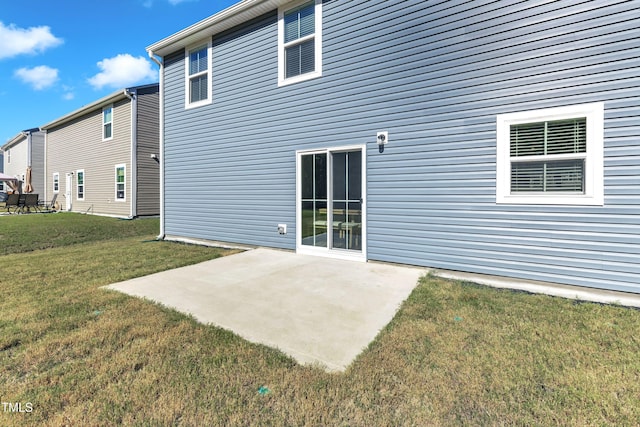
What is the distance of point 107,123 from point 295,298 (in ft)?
48.9

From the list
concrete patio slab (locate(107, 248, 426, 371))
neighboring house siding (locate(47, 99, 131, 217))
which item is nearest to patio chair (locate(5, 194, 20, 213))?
neighboring house siding (locate(47, 99, 131, 217))

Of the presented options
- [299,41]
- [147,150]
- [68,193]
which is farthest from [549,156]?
[68,193]

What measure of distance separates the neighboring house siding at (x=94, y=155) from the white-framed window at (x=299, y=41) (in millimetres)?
9792

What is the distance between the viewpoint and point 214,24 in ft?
22.3

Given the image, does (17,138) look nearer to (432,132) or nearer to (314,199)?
(314,199)

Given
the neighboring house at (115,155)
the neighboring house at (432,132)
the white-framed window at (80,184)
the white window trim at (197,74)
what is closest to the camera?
the neighboring house at (432,132)

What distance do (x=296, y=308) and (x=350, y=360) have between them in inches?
45.4

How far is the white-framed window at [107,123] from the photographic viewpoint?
540 inches

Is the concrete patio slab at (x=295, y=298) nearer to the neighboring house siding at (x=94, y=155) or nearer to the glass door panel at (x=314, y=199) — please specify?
the glass door panel at (x=314, y=199)

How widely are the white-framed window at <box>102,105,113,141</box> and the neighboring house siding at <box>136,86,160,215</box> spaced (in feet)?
6.99

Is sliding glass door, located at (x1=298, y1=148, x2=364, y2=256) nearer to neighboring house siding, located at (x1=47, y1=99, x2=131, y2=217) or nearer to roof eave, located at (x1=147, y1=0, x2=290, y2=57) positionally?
roof eave, located at (x1=147, y1=0, x2=290, y2=57)

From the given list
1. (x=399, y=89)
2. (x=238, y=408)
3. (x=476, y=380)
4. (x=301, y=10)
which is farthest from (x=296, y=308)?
(x=301, y=10)

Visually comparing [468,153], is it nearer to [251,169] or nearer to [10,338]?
[251,169]

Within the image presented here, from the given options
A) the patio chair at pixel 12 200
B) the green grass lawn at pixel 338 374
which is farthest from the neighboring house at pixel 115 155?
the green grass lawn at pixel 338 374
